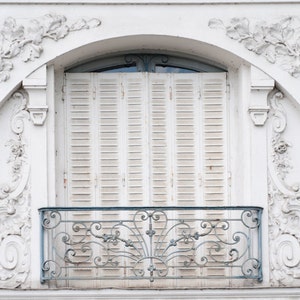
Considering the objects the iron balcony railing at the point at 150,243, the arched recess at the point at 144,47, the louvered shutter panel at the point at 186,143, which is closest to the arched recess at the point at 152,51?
the arched recess at the point at 144,47

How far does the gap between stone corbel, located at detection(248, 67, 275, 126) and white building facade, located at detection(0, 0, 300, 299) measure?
15mm

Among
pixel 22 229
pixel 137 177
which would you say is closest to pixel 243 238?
pixel 137 177

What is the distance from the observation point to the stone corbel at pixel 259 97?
1620cm

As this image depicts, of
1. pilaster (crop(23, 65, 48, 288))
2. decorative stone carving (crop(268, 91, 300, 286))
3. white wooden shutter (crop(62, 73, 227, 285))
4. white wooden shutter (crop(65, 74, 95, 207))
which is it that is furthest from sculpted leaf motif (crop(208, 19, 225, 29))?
pilaster (crop(23, 65, 48, 288))

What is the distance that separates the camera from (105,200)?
16406mm

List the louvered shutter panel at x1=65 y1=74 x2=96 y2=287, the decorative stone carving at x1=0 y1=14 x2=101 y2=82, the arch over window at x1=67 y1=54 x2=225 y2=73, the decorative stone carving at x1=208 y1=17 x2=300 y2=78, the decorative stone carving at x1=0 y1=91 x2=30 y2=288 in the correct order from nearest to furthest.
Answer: the decorative stone carving at x1=0 y1=91 x2=30 y2=288 → the decorative stone carving at x1=0 y1=14 x2=101 y2=82 → the decorative stone carving at x1=208 y1=17 x2=300 y2=78 → the louvered shutter panel at x1=65 y1=74 x2=96 y2=287 → the arch over window at x1=67 y1=54 x2=225 y2=73

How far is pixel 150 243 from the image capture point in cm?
1599

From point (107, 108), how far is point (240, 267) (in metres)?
2.30

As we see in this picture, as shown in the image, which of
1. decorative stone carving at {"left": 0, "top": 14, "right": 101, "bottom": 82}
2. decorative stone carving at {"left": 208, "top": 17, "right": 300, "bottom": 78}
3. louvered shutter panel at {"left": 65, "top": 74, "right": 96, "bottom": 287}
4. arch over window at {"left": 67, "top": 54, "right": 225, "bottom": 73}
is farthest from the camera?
arch over window at {"left": 67, "top": 54, "right": 225, "bottom": 73}

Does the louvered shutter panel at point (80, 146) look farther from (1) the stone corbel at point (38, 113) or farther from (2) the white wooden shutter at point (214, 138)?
(2) the white wooden shutter at point (214, 138)

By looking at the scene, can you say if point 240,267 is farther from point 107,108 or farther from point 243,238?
point 107,108

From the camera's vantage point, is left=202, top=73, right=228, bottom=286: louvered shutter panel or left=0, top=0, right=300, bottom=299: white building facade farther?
left=202, top=73, right=228, bottom=286: louvered shutter panel

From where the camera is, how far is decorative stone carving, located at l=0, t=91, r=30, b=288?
16.0m

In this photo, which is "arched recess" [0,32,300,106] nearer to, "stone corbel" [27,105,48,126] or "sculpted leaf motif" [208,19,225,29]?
"sculpted leaf motif" [208,19,225,29]
